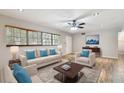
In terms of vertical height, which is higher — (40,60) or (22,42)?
(22,42)

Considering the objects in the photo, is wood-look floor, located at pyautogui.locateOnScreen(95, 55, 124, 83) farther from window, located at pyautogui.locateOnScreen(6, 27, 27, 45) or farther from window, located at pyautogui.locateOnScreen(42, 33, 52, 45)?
window, located at pyautogui.locateOnScreen(6, 27, 27, 45)

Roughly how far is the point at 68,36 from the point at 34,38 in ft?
12.7

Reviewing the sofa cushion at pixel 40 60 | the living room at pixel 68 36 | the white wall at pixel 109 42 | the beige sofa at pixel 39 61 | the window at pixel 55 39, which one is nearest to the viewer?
the living room at pixel 68 36

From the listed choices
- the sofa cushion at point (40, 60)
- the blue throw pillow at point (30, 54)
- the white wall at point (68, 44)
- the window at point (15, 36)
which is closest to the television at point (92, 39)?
the white wall at point (68, 44)

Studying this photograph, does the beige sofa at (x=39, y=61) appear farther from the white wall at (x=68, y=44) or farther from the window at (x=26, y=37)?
the white wall at (x=68, y=44)

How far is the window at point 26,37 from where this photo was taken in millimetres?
3301

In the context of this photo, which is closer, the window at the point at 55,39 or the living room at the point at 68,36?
the living room at the point at 68,36

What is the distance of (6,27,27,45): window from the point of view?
3.25 meters

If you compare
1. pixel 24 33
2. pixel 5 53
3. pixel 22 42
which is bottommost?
pixel 5 53

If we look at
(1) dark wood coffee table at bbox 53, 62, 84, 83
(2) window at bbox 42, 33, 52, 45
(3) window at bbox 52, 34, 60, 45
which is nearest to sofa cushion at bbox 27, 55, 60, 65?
(1) dark wood coffee table at bbox 53, 62, 84, 83

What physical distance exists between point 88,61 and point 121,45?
232 inches
